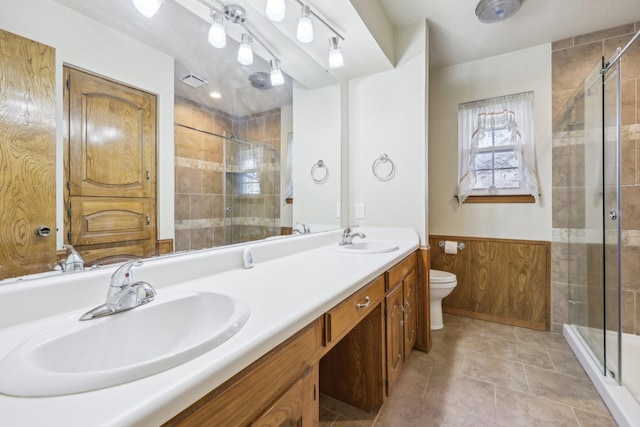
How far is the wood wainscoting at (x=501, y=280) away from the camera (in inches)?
94.0

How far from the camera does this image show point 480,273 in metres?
2.60

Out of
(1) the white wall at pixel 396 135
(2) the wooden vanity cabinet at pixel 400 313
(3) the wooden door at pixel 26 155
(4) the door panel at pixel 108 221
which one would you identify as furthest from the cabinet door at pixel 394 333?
(3) the wooden door at pixel 26 155

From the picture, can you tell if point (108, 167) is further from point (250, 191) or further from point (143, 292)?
point (250, 191)

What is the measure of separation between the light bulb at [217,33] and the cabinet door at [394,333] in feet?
4.73

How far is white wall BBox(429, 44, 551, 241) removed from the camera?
92.9 inches

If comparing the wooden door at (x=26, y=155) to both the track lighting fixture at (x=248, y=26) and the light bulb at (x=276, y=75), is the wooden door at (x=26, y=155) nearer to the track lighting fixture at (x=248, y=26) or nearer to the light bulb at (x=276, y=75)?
the track lighting fixture at (x=248, y=26)

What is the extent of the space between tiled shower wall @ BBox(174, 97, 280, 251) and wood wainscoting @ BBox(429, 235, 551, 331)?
6.51ft

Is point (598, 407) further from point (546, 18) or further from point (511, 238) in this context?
point (546, 18)

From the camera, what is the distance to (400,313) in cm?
165

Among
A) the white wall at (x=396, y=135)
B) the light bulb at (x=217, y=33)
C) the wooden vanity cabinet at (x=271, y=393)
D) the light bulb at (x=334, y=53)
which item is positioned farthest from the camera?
the white wall at (x=396, y=135)

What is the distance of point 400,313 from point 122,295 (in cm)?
138

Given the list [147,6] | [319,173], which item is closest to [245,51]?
[147,6]

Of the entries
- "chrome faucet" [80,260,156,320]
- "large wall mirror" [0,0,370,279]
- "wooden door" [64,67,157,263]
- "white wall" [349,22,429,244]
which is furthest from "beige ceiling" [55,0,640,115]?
"chrome faucet" [80,260,156,320]

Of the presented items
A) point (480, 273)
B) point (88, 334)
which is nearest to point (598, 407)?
point (480, 273)
